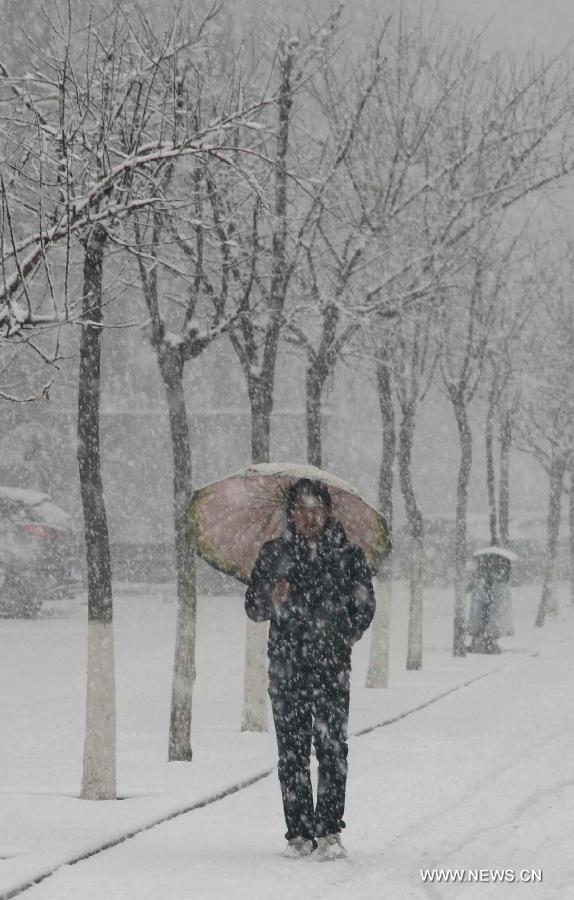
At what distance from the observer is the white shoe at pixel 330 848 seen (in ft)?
20.9

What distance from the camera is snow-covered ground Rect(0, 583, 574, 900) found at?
606 cm

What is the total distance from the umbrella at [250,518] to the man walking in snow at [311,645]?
2.55 feet

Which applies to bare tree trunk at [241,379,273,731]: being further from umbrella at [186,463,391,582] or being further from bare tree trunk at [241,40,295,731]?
umbrella at [186,463,391,582]

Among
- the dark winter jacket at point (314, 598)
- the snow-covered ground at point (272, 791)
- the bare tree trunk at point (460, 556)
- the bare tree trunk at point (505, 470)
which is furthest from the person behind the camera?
the bare tree trunk at point (505, 470)

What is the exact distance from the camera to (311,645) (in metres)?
6.46

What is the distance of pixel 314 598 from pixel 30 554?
15927mm

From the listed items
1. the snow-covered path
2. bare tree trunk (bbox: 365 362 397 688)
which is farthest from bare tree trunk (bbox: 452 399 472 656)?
the snow-covered path

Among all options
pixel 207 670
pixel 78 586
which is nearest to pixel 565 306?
pixel 78 586

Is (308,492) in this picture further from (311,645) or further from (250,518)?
(250,518)

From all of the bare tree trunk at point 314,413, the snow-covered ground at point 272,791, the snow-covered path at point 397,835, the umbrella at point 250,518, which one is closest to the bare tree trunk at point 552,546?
the snow-covered ground at point 272,791

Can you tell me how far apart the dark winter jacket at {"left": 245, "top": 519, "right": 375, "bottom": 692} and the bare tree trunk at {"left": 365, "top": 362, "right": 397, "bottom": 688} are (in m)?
8.72

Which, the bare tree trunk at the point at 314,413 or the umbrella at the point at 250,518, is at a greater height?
the bare tree trunk at the point at 314,413

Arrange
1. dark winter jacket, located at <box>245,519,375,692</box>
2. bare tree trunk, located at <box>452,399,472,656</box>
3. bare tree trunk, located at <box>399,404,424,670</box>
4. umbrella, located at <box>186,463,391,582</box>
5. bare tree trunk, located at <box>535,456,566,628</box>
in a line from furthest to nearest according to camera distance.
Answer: bare tree trunk, located at <box>535,456,566,628</box> < bare tree trunk, located at <box>452,399,472,656</box> < bare tree trunk, located at <box>399,404,424,670</box> < umbrella, located at <box>186,463,391,582</box> < dark winter jacket, located at <box>245,519,375,692</box>

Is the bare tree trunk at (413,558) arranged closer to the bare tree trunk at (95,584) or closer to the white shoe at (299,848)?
the bare tree trunk at (95,584)
